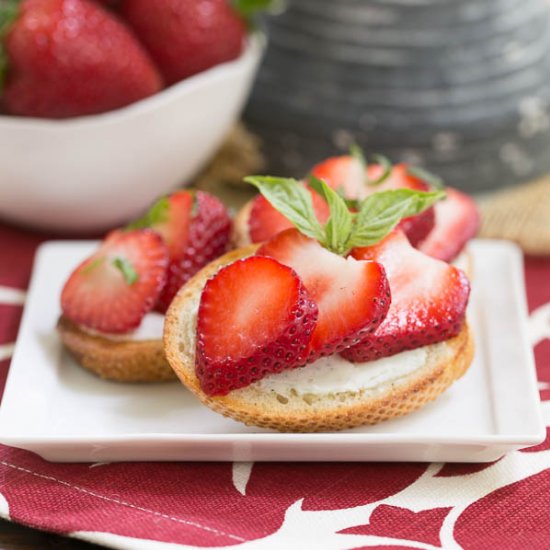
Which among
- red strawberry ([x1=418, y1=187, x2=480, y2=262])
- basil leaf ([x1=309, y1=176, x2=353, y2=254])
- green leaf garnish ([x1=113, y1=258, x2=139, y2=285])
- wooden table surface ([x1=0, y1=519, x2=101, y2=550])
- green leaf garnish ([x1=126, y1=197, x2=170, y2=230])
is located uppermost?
basil leaf ([x1=309, y1=176, x2=353, y2=254])

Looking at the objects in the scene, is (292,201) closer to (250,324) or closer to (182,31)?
(250,324)

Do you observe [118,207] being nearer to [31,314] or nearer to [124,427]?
[31,314]

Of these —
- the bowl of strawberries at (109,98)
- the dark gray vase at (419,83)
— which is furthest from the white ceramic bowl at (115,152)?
the dark gray vase at (419,83)

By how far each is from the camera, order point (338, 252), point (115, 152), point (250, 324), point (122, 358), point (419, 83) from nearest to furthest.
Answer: point (250, 324) < point (338, 252) < point (122, 358) < point (115, 152) < point (419, 83)

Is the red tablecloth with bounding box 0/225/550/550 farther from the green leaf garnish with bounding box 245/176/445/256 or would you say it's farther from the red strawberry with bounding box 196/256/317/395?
the green leaf garnish with bounding box 245/176/445/256

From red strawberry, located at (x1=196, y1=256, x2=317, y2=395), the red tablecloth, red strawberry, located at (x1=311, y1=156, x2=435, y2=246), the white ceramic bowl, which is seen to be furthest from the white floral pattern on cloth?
the white ceramic bowl

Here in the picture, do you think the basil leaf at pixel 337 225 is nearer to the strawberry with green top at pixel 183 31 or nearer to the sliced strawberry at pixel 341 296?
the sliced strawberry at pixel 341 296

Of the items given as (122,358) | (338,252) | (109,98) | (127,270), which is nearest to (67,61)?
(109,98)
